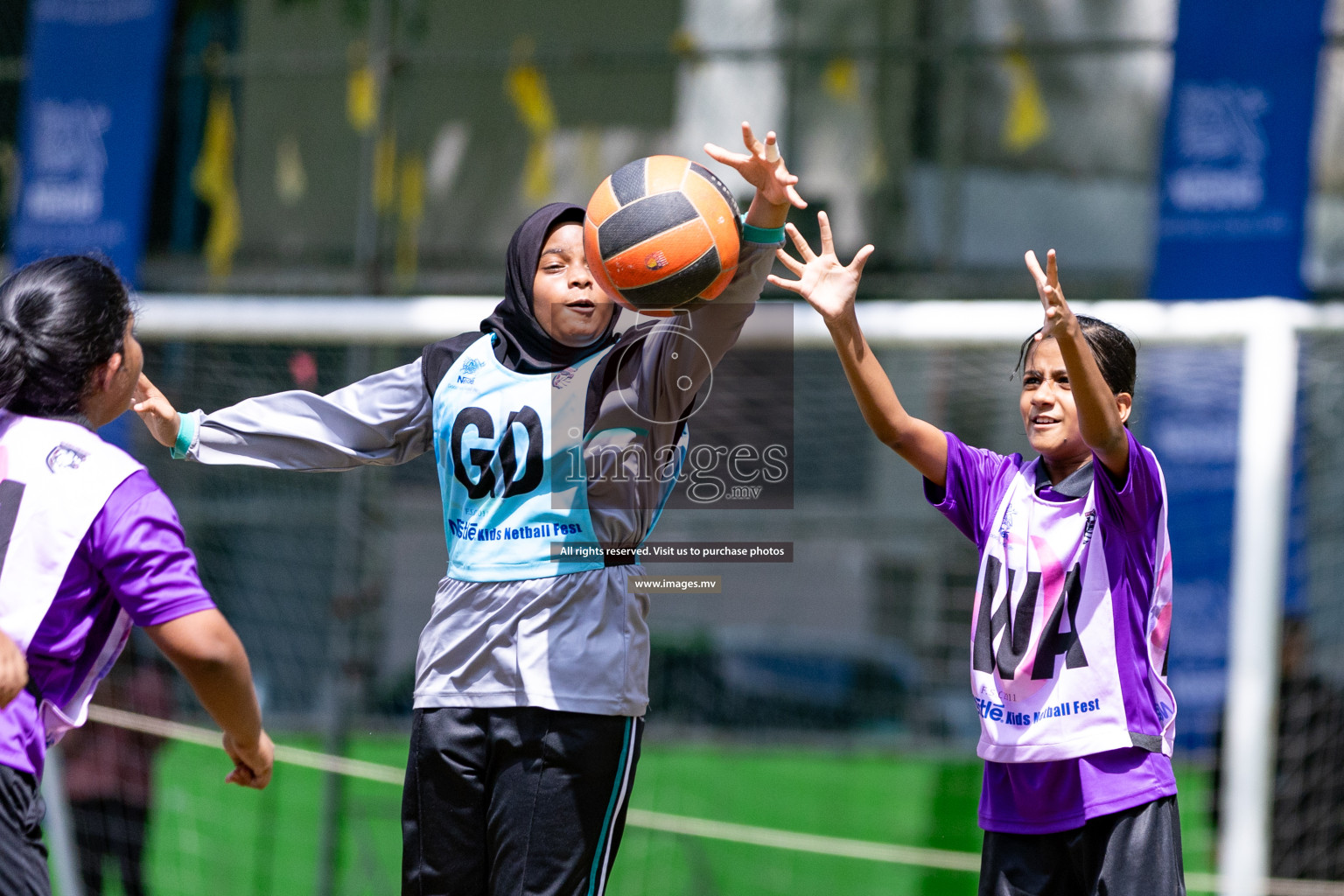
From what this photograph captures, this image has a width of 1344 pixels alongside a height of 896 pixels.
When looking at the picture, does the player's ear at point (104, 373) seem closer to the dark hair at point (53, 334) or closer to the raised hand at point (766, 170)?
the dark hair at point (53, 334)

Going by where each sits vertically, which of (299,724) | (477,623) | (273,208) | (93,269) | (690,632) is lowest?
(299,724)

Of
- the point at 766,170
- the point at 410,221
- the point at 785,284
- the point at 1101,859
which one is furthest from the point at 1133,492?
the point at 410,221

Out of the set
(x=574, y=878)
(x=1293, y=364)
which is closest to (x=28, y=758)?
(x=574, y=878)

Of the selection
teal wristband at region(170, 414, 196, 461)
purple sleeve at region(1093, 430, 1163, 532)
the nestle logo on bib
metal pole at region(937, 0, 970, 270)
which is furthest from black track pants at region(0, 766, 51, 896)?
metal pole at region(937, 0, 970, 270)

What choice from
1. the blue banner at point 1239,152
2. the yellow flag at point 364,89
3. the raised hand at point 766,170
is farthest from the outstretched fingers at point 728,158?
the yellow flag at point 364,89

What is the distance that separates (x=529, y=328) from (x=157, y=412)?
34.2 inches

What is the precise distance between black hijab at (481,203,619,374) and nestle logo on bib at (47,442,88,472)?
0.95 meters

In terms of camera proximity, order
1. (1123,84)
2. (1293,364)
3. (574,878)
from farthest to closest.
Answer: (1123,84) → (1293,364) → (574,878)

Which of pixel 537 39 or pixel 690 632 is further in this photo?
pixel 537 39

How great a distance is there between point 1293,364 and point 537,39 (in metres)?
7.41

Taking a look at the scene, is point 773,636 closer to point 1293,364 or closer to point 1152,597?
point 1293,364

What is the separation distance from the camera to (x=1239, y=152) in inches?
231

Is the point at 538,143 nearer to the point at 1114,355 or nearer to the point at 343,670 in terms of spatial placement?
the point at 343,670

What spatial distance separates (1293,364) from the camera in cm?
505
